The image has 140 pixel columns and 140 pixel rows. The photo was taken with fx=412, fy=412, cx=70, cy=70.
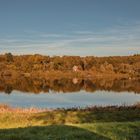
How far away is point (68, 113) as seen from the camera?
29.2 meters

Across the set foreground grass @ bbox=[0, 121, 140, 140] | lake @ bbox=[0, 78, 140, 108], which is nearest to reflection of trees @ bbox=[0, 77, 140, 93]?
lake @ bbox=[0, 78, 140, 108]

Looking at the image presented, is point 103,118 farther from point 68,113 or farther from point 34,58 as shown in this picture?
point 34,58

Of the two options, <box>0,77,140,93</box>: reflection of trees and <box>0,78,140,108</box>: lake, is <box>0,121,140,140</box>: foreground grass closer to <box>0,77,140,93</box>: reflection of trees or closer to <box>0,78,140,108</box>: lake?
<box>0,78,140,108</box>: lake

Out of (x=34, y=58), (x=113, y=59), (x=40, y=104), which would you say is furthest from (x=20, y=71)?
(x=40, y=104)

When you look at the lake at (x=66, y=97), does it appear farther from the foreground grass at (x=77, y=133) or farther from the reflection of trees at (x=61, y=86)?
the foreground grass at (x=77, y=133)

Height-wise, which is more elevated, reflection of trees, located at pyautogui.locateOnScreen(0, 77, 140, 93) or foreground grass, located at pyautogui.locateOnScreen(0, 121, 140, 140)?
foreground grass, located at pyautogui.locateOnScreen(0, 121, 140, 140)

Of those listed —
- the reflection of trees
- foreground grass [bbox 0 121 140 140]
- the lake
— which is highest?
foreground grass [bbox 0 121 140 140]

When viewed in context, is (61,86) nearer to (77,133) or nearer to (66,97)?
(66,97)

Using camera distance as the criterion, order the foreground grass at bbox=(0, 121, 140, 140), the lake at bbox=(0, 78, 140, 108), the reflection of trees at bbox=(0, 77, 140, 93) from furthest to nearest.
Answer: the reflection of trees at bbox=(0, 77, 140, 93)
the lake at bbox=(0, 78, 140, 108)
the foreground grass at bbox=(0, 121, 140, 140)

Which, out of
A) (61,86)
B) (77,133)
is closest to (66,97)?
(61,86)

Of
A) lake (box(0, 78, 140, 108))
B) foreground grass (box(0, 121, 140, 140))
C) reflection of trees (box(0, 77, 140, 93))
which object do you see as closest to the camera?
foreground grass (box(0, 121, 140, 140))

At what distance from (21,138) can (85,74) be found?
483ft

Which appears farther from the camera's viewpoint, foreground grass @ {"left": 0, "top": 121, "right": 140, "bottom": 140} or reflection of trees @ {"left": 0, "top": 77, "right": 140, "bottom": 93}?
reflection of trees @ {"left": 0, "top": 77, "right": 140, "bottom": 93}

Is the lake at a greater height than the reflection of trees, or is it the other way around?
the reflection of trees
